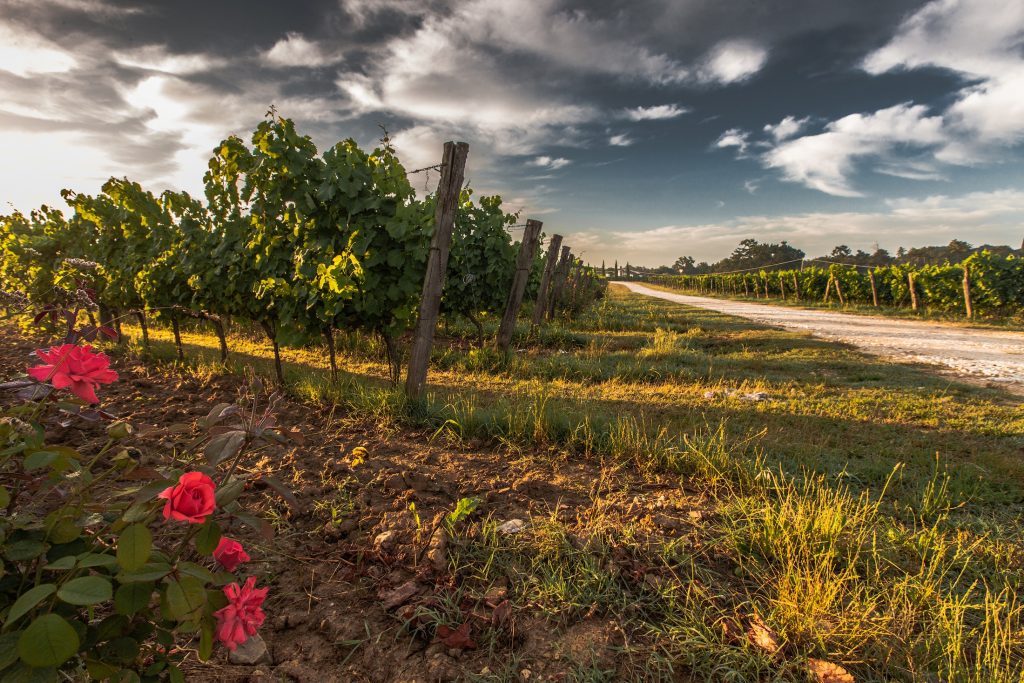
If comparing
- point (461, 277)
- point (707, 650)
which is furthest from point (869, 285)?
point (707, 650)

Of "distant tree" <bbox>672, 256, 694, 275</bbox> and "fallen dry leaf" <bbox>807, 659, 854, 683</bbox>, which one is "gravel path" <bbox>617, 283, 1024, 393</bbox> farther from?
"distant tree" <bbox>672, 256, 694, 275</bbox>

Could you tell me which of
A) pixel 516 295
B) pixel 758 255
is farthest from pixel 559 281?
pixel 758 255

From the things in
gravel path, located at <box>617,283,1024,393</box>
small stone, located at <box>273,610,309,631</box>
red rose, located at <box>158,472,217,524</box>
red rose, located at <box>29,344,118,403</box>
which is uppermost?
red rose, located at <box>29,344,118,403</box>

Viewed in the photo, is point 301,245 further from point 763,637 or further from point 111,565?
point 763,637

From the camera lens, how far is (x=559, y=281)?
45.9 feet

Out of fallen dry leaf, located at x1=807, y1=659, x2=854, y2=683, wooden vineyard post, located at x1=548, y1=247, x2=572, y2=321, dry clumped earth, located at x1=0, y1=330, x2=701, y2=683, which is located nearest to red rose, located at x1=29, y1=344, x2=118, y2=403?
dry clumped earth, located at x1=0, y1=330, x2=701, y2=683

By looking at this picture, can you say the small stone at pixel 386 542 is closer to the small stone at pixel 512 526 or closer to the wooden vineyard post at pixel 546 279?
the small stone at pixel 512 526

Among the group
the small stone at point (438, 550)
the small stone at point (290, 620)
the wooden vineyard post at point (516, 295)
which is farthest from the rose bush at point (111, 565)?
the wooden vineyard post at point (516, 295)

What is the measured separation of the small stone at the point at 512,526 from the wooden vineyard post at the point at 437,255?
225cm

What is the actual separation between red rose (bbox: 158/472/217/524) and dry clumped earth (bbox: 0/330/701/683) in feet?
0.51

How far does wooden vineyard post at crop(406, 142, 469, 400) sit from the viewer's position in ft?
15.1

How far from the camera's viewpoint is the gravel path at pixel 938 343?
7.23 metres

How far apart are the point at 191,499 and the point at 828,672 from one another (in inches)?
82.1

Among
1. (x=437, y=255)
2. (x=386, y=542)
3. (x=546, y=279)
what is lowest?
(x=386, y=542)
